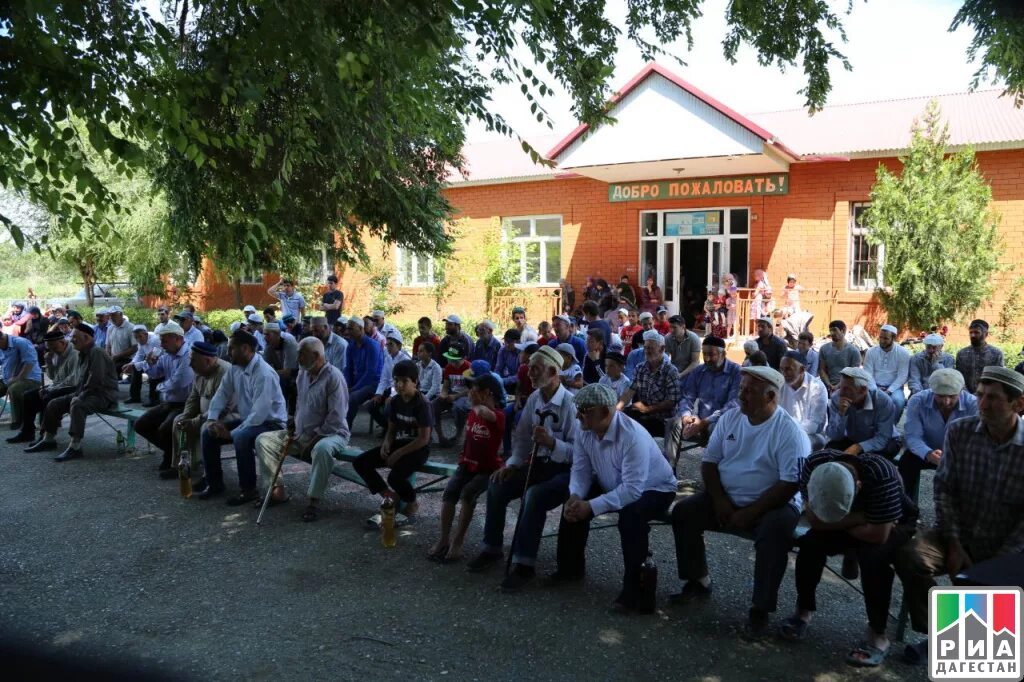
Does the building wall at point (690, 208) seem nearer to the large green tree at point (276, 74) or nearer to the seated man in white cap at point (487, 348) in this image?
the seated man in white cap at point (487, 348)

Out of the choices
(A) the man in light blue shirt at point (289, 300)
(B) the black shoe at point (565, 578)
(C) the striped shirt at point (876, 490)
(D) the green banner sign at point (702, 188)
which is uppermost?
(D) the green banner sign at point (702, 188)

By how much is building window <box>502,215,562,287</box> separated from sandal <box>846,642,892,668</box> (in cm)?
1647

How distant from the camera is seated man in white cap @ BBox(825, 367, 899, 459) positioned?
6.35 meters

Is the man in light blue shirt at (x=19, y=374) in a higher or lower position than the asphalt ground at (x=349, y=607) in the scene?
higher

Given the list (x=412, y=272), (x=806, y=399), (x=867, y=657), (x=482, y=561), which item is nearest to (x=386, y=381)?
(x=482, y=561)

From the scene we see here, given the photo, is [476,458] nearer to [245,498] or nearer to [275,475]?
[275,475]

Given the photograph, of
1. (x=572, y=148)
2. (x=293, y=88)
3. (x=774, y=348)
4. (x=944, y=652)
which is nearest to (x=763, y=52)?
(x=774, y=348)

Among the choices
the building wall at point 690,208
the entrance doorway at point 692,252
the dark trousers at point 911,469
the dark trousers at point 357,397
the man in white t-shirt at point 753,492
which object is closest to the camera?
the man in white t-shirt at point 753,492

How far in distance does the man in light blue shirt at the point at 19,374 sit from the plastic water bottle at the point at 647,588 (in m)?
8.68

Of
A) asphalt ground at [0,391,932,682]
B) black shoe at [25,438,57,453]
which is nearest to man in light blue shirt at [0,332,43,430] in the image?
black shoe at [25,438,57,453]

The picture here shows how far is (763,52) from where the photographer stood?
7.35 m

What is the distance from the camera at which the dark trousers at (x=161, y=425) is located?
8.20 m

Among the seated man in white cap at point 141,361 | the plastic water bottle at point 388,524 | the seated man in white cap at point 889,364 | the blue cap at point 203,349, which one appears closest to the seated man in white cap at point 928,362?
the seated man in white cap at point 889,364

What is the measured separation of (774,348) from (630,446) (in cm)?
519
